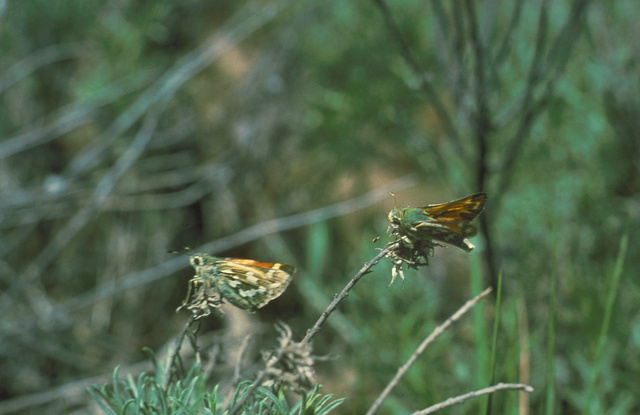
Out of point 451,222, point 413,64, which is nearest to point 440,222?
point 451,222

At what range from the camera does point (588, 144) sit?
77.4 inches

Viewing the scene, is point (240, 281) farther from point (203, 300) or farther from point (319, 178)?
point (319, 178)

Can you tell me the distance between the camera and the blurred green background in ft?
4.77

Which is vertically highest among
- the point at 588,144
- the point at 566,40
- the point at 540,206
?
the point at 566,40

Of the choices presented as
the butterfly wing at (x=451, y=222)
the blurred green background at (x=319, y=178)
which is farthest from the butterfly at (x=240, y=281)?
the blurred green background at (x=319, y=178)

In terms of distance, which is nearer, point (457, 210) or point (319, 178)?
point (457, 210)

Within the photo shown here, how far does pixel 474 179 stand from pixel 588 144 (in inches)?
29.0

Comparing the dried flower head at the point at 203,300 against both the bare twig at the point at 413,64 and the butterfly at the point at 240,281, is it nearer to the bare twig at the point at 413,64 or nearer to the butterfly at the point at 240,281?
the butterfly at the point at 240,281

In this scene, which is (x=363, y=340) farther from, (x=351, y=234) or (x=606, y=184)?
(x=606, y=184)

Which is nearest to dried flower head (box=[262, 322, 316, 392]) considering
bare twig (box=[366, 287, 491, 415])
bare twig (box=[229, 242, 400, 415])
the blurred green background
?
bare twig (box=[229, 242, 400, 415])

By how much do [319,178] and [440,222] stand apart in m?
1.79

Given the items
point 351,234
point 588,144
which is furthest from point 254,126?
point 588,144

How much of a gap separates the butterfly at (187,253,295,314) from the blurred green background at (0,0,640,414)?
75 centimetres

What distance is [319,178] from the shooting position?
7.54 ft
